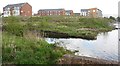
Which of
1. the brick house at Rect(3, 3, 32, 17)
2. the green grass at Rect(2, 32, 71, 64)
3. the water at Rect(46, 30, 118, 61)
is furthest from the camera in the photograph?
the brick house at Rect(3, 3, 32, 17)

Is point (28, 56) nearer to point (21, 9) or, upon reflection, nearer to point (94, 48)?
point (94, 48)

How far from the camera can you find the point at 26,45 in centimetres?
1770

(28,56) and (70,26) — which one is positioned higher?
(70,26)

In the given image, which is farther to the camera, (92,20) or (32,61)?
(92,20)

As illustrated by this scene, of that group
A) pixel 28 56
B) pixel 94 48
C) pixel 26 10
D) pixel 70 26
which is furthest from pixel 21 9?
pixel 28 56

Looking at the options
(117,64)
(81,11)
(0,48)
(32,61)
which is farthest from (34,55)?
(81,11)

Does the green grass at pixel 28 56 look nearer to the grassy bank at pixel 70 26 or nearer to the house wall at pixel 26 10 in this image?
the grassy bank at pixel 70 26

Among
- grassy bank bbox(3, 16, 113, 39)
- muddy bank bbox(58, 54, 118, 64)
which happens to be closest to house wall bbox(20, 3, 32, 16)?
grassy bank bbox(3, 16, 113, 39)

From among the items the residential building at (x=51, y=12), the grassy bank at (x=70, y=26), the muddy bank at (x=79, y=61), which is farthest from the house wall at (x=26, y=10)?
the muddy bank at (x=79, y=61)

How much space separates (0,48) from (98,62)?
6871 mm

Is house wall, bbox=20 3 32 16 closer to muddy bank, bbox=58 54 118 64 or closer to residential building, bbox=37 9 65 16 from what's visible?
residential building, bbox=37 9 65 16

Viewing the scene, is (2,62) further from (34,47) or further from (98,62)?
(98,62)

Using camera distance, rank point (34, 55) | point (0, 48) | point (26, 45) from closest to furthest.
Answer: point (34, 55)
point (0, 48)
point (26, 45)

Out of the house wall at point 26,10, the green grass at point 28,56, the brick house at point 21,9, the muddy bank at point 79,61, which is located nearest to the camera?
the green grass at point 28,56
